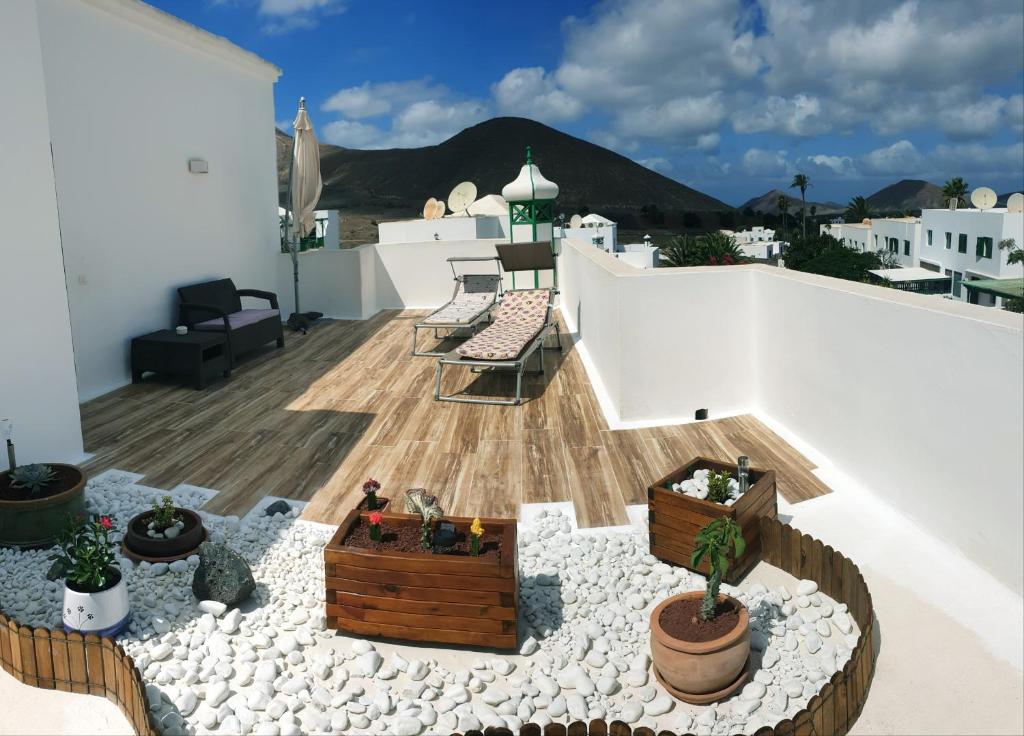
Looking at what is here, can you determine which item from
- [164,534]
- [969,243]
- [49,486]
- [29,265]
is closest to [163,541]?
[164,534]

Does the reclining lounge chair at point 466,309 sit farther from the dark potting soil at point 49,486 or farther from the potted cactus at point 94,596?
the potted cactus at point 94,596

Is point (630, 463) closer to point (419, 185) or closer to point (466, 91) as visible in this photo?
point (419, 185)

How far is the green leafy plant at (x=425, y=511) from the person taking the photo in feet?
10.7

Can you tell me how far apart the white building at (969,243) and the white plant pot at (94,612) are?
37.5 m

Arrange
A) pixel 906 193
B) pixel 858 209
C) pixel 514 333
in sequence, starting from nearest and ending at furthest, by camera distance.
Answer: pixel 514 333 < pixel 858 209 < pixel 906 193

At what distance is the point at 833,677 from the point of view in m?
2.49

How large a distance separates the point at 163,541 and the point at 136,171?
4905 mm

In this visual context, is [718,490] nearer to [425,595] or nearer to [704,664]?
[704,664]

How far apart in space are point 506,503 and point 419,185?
266 feet

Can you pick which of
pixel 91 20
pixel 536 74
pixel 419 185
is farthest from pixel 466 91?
pixel 91 20

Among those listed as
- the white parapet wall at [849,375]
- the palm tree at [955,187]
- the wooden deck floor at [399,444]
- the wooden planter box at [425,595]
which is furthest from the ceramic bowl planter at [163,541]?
the palm tree at [955,187]

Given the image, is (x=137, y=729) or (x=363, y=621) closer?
(x=137, y=729)

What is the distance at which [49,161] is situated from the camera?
189 inches

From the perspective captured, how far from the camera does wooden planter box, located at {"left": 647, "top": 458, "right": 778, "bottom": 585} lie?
3486 mm
